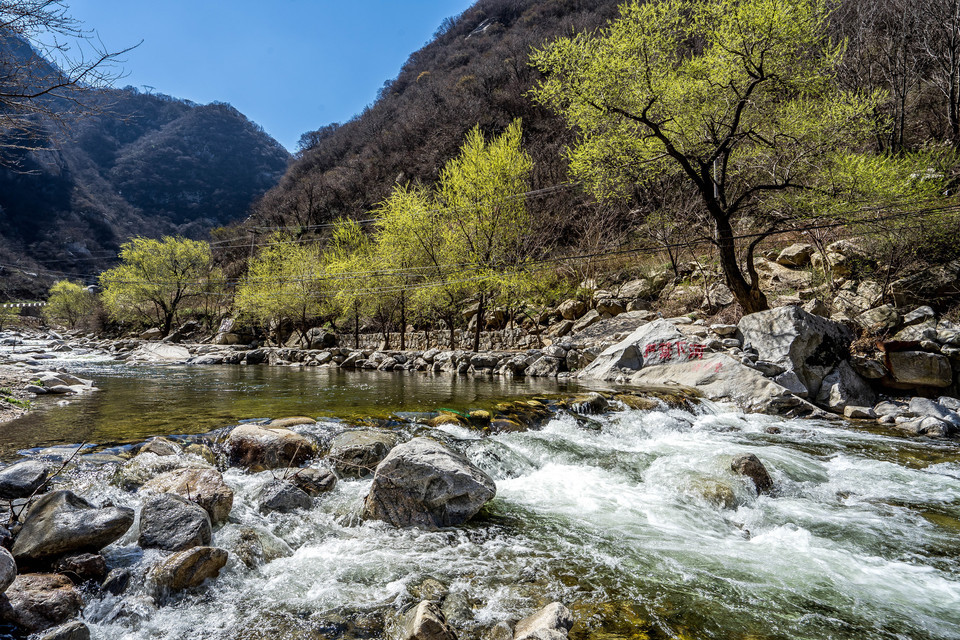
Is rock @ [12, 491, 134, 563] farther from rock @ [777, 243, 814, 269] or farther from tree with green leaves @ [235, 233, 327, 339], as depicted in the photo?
tree with green leaves @ [235, 233, 327, 339]

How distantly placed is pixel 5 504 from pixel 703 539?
223 inches

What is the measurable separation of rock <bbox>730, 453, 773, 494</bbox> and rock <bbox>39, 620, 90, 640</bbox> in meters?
5.63

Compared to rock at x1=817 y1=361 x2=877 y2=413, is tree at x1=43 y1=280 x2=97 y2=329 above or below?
above

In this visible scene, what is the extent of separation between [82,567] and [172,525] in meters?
0.49

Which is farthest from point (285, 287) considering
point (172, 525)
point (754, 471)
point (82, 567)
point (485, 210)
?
point (754, 471)

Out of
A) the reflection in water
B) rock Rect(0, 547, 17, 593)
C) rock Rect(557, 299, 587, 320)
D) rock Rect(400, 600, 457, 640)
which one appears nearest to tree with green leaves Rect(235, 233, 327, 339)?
the reflection in water

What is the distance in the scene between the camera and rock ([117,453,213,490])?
3.90 m

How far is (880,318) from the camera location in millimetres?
9570

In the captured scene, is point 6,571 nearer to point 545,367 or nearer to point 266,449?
point 266,449

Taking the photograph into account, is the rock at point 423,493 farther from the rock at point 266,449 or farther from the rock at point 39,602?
the rock at point 39,602

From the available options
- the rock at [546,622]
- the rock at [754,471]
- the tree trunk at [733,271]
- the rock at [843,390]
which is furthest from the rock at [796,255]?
the rock at [546,622]

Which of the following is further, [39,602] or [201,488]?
[201,488]

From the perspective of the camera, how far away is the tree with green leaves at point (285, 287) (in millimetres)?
26297

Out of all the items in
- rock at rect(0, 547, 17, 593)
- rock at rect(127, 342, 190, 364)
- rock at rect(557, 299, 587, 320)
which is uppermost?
rock at rect(557, 299, 587, 320)
